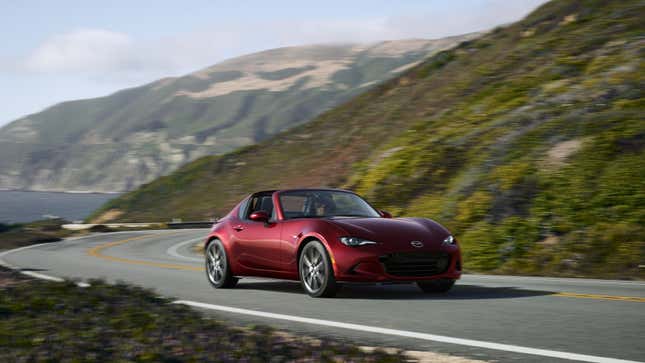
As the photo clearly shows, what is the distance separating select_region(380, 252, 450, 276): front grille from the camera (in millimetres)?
10242

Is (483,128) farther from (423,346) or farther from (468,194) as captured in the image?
(423,346)

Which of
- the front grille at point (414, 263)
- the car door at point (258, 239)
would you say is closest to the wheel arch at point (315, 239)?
the car door at point (258, 239)

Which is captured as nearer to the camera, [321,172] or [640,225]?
[640,225]

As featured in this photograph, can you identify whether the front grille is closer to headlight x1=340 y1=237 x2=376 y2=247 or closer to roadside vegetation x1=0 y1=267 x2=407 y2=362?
headlight x1=340 y1=237 x2=376 y2=247

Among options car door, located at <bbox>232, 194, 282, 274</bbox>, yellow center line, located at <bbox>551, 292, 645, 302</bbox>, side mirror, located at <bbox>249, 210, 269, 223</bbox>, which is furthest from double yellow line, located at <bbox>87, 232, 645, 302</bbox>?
side mirror, located at <bbox>249, 210, 269, 223</bbox>

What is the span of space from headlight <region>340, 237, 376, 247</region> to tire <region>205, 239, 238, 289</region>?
2712 mm

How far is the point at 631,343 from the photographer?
672cm

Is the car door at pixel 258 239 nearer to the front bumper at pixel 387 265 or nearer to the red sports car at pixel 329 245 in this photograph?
the red sports car at pixel 329 245

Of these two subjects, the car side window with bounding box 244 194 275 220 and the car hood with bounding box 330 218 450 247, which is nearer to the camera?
the car hood with bounding box 330 218 450 247

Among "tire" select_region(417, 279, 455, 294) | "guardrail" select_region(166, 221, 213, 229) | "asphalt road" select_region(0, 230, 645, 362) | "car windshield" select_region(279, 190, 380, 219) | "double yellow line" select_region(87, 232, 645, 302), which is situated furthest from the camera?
"guardrail" select_region(166, 221, 213, 229)

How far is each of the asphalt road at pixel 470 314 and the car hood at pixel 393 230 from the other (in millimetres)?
686

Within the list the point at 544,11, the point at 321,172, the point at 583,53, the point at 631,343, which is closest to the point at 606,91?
the point at 583,53

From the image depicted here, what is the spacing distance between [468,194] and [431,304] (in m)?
11.4

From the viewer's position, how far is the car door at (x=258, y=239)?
37.8 ft
